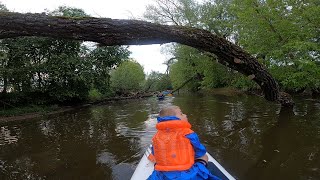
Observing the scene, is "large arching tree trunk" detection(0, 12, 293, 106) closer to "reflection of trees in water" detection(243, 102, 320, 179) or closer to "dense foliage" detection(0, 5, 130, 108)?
"reflection of trees in water" detection(243, 102, 320, 179)

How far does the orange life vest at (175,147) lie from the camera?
3033mm

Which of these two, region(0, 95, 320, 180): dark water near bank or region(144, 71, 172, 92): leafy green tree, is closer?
region(0, 95, 320, 180): dark water near bank

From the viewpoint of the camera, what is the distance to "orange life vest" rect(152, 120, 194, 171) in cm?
303

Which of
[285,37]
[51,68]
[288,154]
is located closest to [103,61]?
[51,68]

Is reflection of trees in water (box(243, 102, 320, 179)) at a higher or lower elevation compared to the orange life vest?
lower

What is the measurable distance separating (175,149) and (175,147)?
2 centimetres

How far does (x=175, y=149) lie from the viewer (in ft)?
10.0

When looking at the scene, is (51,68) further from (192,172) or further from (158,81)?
(158,81)

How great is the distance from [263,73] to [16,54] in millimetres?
15093

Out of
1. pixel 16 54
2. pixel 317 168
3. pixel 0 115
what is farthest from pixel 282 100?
pixel 16 54

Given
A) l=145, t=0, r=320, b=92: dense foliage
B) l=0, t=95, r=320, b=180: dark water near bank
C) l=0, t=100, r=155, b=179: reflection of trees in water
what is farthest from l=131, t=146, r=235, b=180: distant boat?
l=145, t=0, r=320, b=92: dense foliage

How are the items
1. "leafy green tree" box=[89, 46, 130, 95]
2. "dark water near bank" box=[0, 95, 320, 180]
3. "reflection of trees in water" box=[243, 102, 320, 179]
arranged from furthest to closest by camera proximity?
"leafy green tree" box=[89, 46, 130, 95] < "dark water near bank" box=[0, 95, 320, 180] < "reflection of trees in water" box=[243, 102, 320, 179]

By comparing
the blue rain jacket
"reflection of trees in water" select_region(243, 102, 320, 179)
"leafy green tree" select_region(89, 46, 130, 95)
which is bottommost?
"reflection of trees in water" select_region(243, 102, 320, 179)

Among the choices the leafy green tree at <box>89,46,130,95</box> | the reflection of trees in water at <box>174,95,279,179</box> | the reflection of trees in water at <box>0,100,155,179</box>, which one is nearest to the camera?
the reflection of trees in water at <box>0,100,155,179</box>
